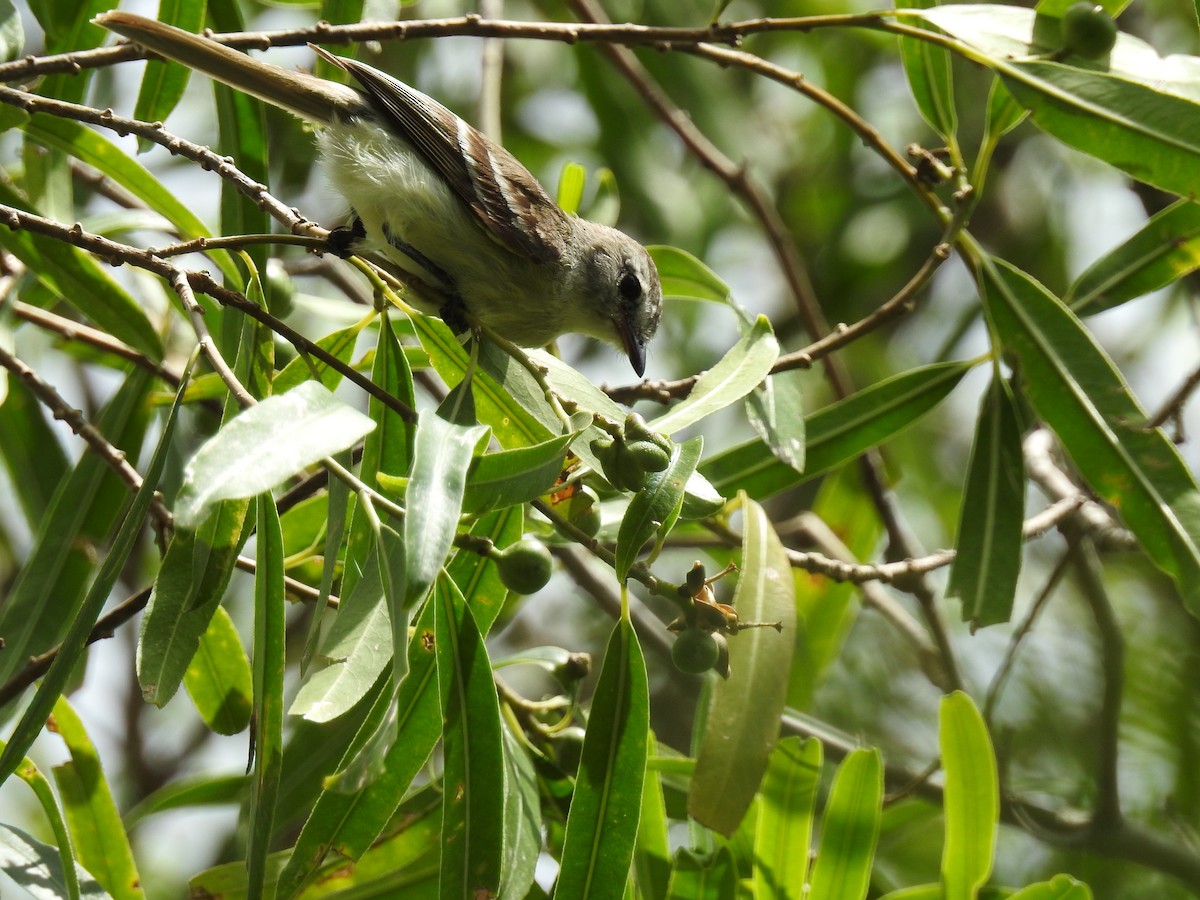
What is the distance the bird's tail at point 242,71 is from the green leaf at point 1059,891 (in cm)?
278

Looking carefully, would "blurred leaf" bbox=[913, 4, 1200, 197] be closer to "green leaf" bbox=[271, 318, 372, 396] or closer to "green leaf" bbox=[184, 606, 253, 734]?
"green leaf" bbox=[271, 318, 372, 396]

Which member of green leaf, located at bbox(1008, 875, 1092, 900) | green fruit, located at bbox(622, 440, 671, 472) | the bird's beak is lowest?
green leaf, located at bbox(1008, 875, 1092, 900)

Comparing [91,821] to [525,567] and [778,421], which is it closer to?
[525,567]

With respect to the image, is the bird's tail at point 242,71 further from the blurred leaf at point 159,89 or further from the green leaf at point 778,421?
the green leaf at point 778,421

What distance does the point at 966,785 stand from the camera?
9.64ft

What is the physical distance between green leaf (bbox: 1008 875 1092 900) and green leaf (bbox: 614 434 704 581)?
4.61ft

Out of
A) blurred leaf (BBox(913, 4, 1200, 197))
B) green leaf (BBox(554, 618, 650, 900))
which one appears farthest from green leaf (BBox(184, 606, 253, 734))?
blurred leaf (BBox(913, 4, 1200, 197))

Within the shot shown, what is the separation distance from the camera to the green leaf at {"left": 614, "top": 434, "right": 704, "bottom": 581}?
82.4 inches

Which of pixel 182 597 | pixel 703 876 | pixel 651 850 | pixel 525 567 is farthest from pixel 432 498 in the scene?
pixel 703 876

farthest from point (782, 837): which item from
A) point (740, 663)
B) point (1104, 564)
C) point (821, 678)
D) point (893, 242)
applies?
point (893, 242)

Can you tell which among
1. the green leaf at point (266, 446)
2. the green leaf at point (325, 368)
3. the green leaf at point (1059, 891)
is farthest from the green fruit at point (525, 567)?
the green leaf at point (1059, 891)

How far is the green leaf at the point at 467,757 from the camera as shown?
216 centimetres

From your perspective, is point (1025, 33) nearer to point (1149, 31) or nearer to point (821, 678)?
point (821, 678)

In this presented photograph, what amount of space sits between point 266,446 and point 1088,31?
7.53 ft
